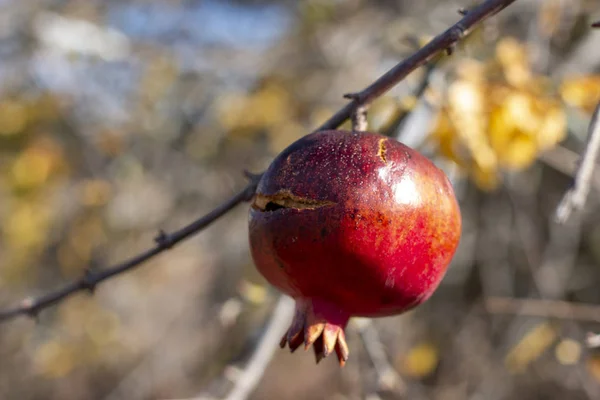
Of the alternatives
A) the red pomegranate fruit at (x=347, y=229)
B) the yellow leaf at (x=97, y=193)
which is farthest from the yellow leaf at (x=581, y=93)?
the yellow leaf at (x=97, y=193)

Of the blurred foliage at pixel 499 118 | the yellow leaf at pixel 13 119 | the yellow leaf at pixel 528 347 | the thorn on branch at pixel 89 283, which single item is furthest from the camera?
the yellow leaf at pixel 13 119

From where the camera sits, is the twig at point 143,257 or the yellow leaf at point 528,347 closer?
the twig at point 143,257

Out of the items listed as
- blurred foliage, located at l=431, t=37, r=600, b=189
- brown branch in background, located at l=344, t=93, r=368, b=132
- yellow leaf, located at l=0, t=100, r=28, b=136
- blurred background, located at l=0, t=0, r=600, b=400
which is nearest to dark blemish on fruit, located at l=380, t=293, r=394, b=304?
brown branch in background, located at l=344, t=93, r=368, b=132

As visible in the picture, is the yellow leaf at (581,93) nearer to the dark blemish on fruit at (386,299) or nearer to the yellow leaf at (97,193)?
the dark blemish on fruit at (386,299)

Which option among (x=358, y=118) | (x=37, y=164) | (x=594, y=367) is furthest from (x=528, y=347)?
(x=37, y=164)

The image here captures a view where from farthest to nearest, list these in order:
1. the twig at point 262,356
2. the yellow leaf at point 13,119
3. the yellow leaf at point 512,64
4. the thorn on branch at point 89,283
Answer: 1. the yellow leaf at point 13,119
2. the yellow leaf at point 512,64
3. the twig at point 262,356
4. the thorn on branch at point 89,283

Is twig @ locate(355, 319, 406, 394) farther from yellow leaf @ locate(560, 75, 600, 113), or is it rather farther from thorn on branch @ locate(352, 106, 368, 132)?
yellow leaf @ locate(560, 75, 600, 113)

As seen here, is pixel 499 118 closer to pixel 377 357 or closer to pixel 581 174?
pixel 377 357
